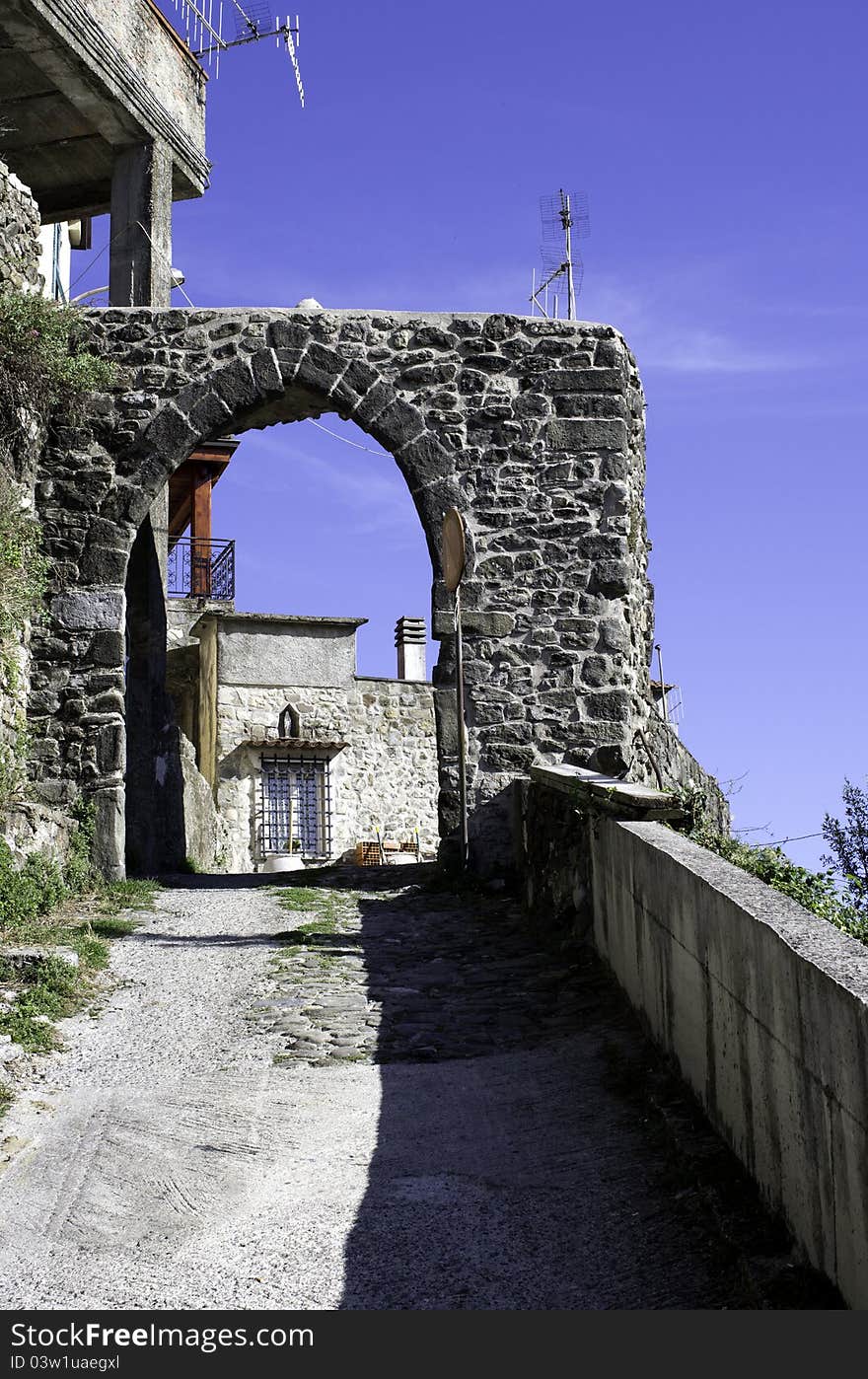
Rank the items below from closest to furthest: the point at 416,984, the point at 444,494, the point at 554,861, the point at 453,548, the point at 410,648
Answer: the point at 416,984 → the point at 554,861 → the point at 453,548 → the point at 444,494 → the point at 410,648

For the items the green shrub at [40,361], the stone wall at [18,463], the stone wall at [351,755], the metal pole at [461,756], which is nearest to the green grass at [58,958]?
the stone wall at [18,463]

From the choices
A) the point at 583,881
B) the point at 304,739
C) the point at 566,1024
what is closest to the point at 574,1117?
the point at 566,1024

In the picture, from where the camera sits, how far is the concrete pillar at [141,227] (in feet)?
48.3

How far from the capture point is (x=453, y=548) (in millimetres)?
9508

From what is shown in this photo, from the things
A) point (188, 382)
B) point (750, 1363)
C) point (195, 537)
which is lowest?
point (750, 1363)

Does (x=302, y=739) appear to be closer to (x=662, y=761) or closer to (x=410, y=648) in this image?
(x=410, y=648)

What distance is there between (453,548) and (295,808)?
13.1 meters

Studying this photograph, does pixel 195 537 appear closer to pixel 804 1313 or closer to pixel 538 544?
pixel 538 544

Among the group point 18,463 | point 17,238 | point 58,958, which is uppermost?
point 17,238

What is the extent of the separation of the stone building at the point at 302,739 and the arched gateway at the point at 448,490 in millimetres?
11627

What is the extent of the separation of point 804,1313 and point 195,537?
22342 millimetres

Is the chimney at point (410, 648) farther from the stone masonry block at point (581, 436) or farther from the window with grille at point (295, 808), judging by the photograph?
the stone masonry block at point (581, 436)

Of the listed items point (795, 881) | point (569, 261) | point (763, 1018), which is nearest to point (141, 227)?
point (569, 261)

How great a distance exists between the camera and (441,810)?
9820mm
